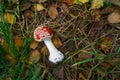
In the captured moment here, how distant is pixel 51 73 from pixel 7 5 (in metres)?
0.63

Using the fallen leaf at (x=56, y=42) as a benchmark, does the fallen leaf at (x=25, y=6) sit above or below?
above

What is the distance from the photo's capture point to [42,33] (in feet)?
7.45

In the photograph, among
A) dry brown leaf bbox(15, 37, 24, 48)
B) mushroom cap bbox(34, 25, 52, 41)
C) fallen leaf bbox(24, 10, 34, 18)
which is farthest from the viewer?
fallen leaf bbox(24, 10, 34, 18)

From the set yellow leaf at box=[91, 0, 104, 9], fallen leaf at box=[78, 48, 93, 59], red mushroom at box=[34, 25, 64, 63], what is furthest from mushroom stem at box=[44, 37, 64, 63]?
yellow leaf at box=[91, 0, 104, 9]

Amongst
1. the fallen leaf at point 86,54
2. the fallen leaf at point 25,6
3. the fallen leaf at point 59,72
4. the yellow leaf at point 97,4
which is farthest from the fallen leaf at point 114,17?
the fallen leaf at point 25,6

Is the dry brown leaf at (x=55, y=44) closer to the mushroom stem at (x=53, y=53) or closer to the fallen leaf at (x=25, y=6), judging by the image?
the mushroom stem at (x=53, y=53)

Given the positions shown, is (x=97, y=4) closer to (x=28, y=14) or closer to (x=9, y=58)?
(x=28, y=14)

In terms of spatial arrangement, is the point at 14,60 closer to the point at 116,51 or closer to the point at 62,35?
the point at 62,35

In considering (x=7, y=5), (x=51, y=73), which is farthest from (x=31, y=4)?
Answer: (x=51, y=73)

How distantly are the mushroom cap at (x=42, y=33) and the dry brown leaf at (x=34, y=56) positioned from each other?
117 mm

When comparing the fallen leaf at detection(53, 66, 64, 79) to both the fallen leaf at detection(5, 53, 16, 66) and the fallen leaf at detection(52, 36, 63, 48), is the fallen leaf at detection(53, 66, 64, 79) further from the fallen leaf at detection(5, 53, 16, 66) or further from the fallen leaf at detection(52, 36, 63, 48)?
the fallen leaf at detection(5, 53, 16, 66)

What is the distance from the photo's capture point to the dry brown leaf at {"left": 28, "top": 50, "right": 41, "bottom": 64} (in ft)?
7.63

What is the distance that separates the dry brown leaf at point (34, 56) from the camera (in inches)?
91.6

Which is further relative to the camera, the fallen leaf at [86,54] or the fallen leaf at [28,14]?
the fallen leaf at [28,14]
